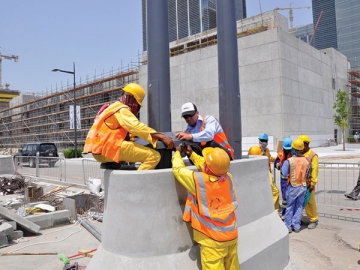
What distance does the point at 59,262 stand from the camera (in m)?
4.45

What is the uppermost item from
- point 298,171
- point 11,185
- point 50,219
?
point 298,171

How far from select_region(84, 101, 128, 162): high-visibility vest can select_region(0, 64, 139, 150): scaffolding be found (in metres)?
36.1

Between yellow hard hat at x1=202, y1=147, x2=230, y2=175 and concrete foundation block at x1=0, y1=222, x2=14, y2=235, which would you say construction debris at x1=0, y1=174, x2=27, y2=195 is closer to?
concrete foundation block at x1=0, y1=222, x2=14, y2=235

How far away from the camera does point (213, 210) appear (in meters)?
2.94

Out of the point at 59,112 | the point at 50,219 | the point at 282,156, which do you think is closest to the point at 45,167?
the point at 50,219

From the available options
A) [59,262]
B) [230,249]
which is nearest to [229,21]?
[230,249]

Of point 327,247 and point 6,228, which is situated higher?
point 6,228

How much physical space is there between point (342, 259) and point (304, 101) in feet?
99.0

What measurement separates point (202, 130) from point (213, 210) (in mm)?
1433

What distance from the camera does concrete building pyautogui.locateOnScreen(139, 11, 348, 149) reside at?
2928cm

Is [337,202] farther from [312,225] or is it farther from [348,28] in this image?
[348,28]

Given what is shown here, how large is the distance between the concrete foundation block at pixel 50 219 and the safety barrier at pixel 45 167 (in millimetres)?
5852

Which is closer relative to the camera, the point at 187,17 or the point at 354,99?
the point at 354,99

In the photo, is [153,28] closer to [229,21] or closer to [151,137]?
[229,21]
